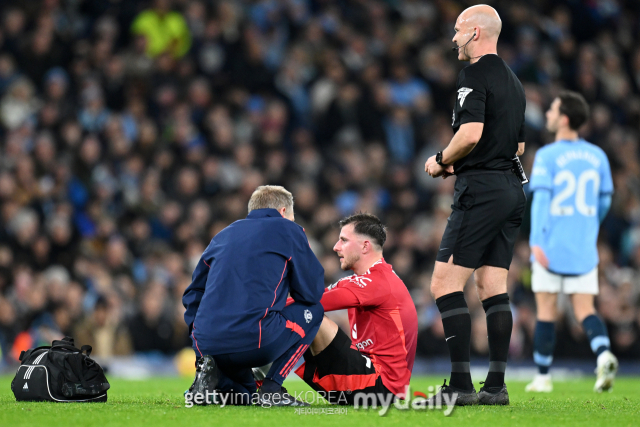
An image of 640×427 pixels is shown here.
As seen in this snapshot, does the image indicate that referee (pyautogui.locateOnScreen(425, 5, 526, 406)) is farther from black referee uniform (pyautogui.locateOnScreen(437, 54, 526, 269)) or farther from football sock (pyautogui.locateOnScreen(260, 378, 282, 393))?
football sock (pyautogui.locateOnScreen(260, 378, 282, 393))

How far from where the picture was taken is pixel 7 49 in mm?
12562

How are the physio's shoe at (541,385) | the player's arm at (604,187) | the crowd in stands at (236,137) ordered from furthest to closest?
1. the crowd in stands at (236,137)
2. the player's arm at (604,187)
3. the physio's shoe at (541,385)

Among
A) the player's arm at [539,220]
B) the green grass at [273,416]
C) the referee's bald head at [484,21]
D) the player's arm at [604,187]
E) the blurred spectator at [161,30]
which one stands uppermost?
the blurred spectator at [161,30]

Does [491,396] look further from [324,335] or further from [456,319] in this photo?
[324,335]

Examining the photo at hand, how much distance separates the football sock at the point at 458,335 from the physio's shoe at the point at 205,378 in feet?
4.43

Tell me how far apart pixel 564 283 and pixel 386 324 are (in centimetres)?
296

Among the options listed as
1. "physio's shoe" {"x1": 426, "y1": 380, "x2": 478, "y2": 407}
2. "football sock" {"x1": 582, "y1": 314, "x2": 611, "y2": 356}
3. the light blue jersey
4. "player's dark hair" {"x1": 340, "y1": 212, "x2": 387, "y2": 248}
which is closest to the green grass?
"physio's shoe" {"x1": 426, "y1": 380, "x2": 478, "y2": 407}

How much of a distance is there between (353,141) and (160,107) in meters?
3.17

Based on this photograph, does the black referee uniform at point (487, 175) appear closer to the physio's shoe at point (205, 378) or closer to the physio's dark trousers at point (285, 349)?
the physio's dark trousers at point (285, 349)

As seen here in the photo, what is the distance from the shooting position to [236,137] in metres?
13.1

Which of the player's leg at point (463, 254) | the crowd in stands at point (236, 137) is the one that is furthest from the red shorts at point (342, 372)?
the crowd in stands at point (236, 137)

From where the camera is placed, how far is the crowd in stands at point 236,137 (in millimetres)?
10734

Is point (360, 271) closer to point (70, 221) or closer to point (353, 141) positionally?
point (70, 221)

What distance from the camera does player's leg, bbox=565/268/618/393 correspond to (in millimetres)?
6820
